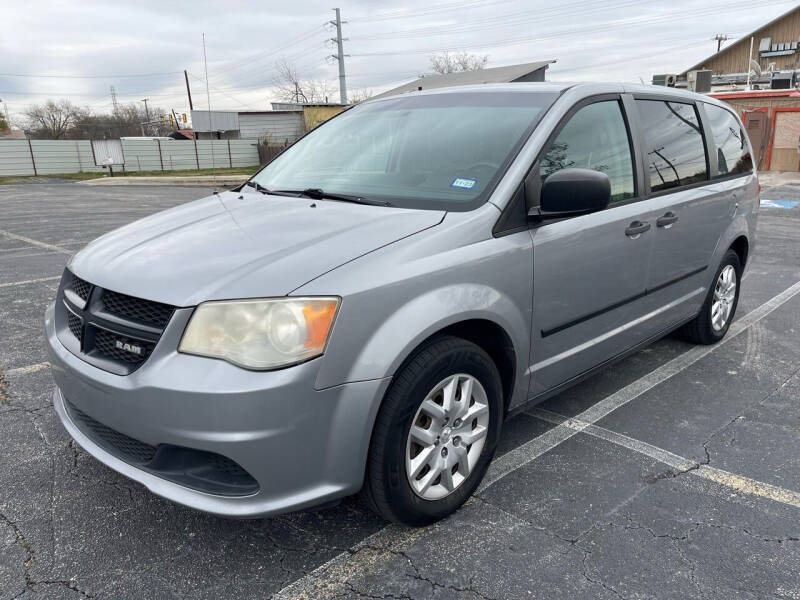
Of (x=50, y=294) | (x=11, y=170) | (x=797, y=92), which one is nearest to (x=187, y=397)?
(x=50, y=294)

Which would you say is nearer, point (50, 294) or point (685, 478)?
point (685, 478)

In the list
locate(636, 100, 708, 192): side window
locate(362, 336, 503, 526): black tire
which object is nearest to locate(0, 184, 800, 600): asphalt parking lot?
locate(362, 336, 503, 526): black tire

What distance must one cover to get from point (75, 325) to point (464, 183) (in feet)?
5.62

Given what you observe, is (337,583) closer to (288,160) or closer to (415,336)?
(415,336)

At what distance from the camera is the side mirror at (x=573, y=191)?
8.51 ft

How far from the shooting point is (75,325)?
2.53 meters

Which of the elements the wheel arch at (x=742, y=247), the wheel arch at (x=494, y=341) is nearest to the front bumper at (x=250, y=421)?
the wheel arch at (x=494, y=341)

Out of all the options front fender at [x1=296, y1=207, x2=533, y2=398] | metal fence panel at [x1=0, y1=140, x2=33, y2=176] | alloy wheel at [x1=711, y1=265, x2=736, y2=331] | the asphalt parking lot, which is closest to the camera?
front fender at [x1=296, y1=207, x2=533, y2=398]

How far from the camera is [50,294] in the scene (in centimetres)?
612

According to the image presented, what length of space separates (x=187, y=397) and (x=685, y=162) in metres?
3.29

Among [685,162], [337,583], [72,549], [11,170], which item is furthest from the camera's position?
[11,170]

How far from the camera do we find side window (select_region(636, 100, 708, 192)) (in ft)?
11.7

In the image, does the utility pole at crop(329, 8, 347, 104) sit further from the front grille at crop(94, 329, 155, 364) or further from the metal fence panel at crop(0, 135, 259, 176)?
the front grille at crop(94, 329, 155, 364)

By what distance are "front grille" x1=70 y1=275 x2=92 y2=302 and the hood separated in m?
0.03
